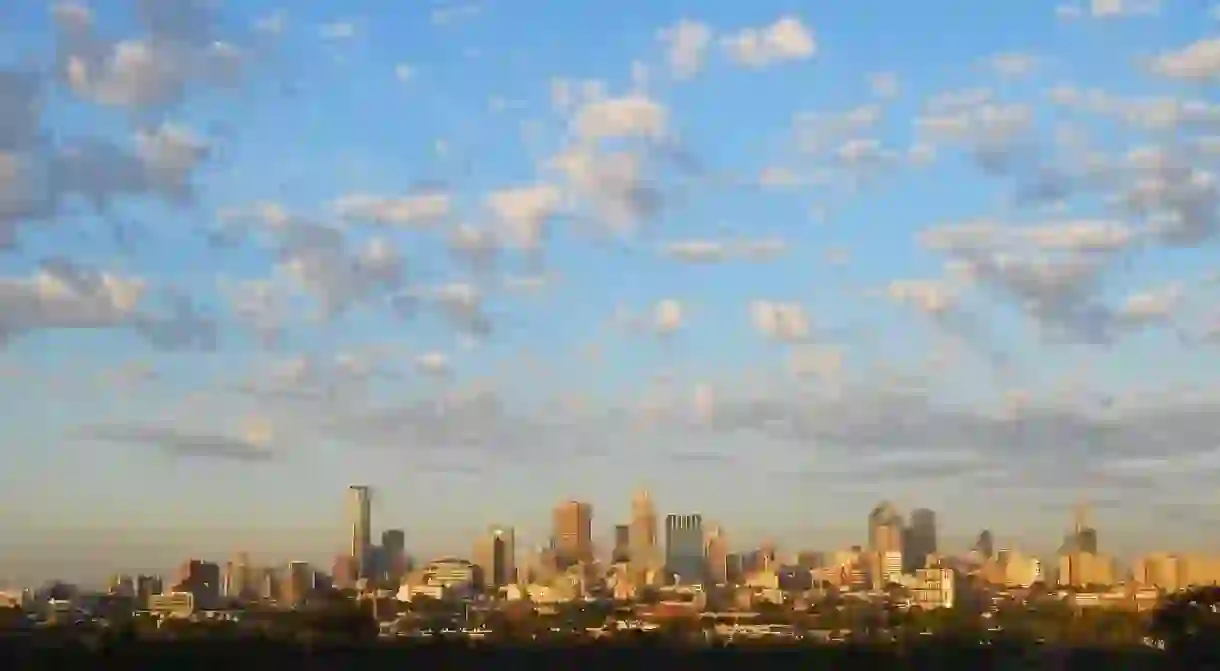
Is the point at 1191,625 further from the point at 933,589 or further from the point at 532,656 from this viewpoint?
the point at 933,589

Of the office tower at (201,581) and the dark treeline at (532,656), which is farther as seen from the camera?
the office tower at (201,581)

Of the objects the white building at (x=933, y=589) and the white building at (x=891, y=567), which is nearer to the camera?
the white building at (x=933, y=589)

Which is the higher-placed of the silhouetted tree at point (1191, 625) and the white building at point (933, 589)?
the silhouetted tree at point (1191, 625)

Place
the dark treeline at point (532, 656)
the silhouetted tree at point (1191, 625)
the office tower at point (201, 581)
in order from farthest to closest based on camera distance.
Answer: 1. the office tower at point (201, 581)
2. the silhouetted tree at point (1191, 625)
3. the dark treeline at point (532, 656)

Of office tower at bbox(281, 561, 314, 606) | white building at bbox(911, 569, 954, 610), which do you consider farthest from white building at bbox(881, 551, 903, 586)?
office tower at bbox(281, 561, 314, 606)

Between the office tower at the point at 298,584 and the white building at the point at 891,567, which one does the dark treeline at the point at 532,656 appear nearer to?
the office tower at the point at 298,584

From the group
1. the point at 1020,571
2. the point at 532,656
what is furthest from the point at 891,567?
the point at 532,656

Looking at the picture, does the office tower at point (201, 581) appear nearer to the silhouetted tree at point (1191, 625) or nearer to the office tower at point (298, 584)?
the office tower at point (298, 584)

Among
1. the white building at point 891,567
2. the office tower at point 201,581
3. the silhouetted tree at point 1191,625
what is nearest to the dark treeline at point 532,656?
the silhouetted tree at point 1191,625

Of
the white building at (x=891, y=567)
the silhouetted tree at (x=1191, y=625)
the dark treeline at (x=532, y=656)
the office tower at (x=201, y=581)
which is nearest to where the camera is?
the dark treeline at (x=532, y=656)

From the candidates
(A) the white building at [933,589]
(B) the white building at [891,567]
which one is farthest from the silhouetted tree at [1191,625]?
(B) the white building at [891,567]
